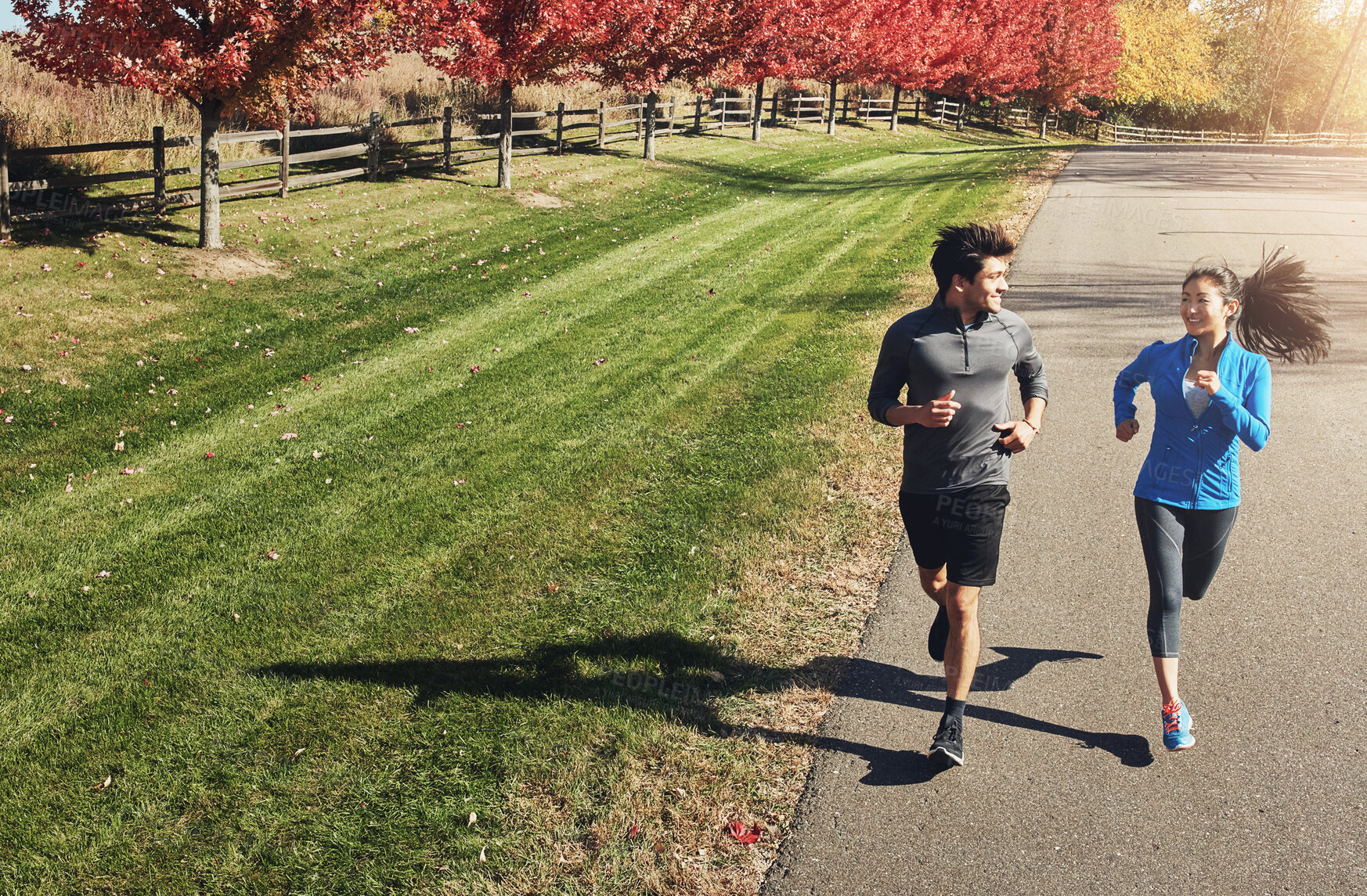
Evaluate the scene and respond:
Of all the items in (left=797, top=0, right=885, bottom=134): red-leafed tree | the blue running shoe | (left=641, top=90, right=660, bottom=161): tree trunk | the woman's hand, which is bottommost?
the blue running shoe

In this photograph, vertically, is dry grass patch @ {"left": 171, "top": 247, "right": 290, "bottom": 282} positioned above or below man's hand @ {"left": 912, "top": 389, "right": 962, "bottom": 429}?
below

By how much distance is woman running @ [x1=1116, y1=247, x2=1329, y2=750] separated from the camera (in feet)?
14.4

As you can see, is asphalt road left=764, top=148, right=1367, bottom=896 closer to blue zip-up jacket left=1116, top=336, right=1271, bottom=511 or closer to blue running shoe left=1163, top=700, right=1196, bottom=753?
blue running shoe left=1163, top=700, right=1196, bottom=753

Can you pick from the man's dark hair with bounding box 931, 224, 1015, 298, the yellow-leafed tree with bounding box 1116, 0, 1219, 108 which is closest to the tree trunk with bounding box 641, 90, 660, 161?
the man's dark hair with bounding box 931, 224, 1015, 298

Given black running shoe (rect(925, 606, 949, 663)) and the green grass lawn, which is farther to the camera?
black running shoe (rect(925, 606, 949, 663))

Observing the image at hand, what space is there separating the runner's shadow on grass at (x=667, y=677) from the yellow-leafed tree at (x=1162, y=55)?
57045 millimetres

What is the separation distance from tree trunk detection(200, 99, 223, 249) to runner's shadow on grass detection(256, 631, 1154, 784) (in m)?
10.4

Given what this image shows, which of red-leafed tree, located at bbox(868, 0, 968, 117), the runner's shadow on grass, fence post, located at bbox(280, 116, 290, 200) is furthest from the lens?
red-leafed tree, located at bbox(868, 0, 968, 117)

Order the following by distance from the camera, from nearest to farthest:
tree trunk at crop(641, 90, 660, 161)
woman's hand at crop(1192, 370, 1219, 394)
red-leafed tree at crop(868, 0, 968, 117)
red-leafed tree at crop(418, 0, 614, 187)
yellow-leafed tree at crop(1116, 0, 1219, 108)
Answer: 1. woman's hand at crop(1192, 370, 1219, 394)
2. red-leafed tree at crop(418, 0, 614, 187)
3. tree trunk at crop(641, 90, 660, 161)
4. red-leafed tree at crop(868, 0, 968, 117)
5. yellow-leafed tree at crop(1116, 0, 1219, 108)

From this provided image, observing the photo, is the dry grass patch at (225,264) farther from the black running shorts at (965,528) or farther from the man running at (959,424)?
the black running shorts at (965,528)

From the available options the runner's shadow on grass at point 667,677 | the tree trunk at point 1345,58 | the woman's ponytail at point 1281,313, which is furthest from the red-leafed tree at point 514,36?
the tree trunk at point 1345,58

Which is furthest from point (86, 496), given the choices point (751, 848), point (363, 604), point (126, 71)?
point (126, 71)

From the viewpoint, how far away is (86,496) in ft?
23.4

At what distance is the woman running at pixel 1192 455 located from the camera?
4.39 metres
